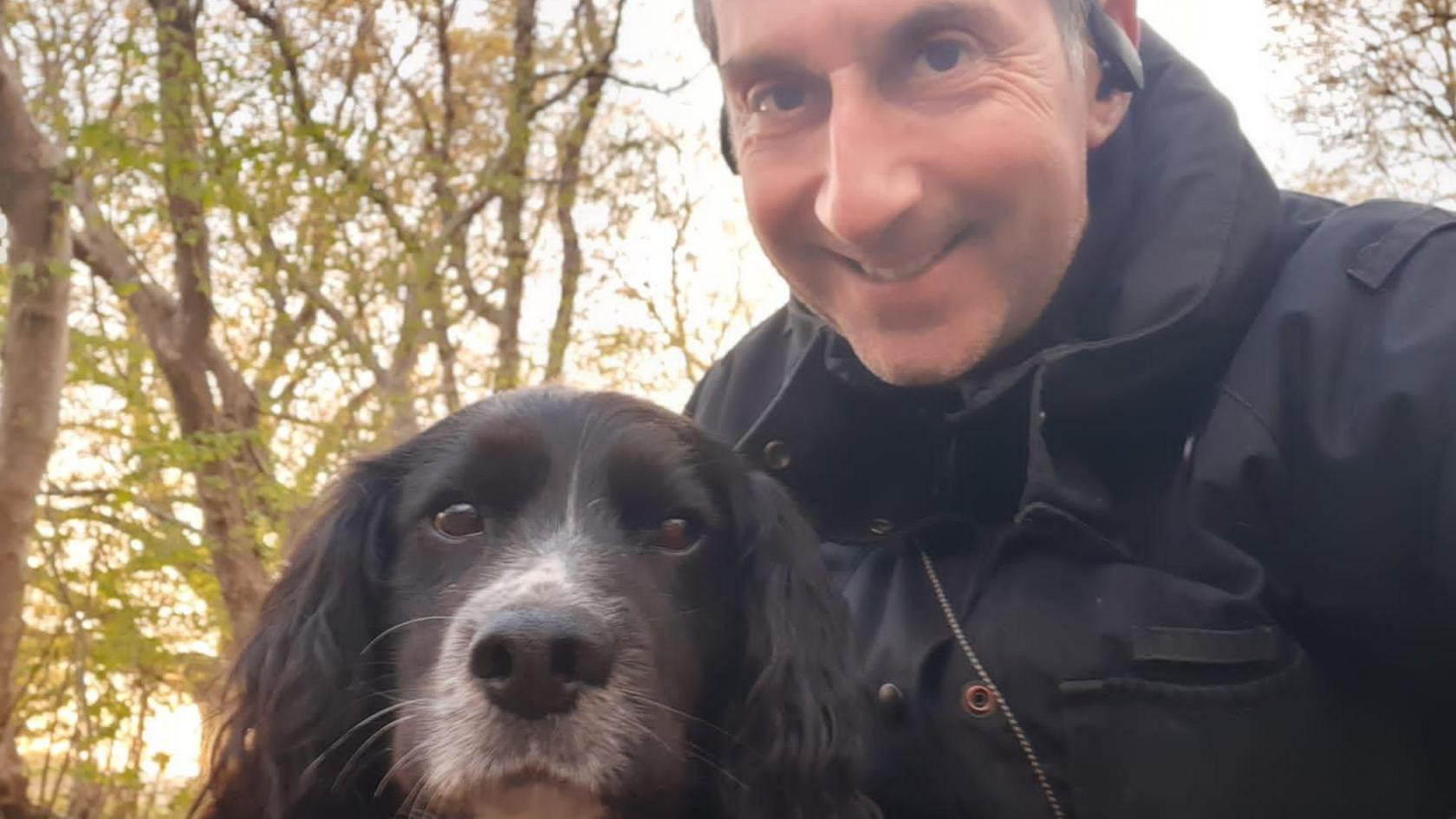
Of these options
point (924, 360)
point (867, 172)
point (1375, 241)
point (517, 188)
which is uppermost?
point (517, 188)

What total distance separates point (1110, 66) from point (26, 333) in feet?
17.7

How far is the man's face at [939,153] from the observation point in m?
2.15

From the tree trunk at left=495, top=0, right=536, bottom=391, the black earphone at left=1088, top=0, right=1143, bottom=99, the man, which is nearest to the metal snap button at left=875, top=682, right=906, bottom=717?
the man

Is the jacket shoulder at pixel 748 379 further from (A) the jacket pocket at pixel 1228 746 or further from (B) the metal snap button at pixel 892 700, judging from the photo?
(A) the jacket pocket at pixel 1228 746

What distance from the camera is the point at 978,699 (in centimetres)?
207

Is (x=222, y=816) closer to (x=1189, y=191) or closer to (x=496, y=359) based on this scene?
(x=1189, y=191)

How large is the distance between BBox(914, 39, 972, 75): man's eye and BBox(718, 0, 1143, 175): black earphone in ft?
1.02

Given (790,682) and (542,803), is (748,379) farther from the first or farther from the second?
(542,803)

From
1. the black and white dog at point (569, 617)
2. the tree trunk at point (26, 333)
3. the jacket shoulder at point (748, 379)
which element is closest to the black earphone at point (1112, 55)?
the jacket shoulder at point (748, 379)

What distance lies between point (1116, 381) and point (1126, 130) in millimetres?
631

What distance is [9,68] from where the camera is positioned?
5551mm

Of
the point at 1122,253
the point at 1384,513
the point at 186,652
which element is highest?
the point at 1122,253

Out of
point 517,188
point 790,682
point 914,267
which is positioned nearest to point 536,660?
point 790,682

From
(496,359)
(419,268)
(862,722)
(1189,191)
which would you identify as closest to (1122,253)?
(1189,191)
